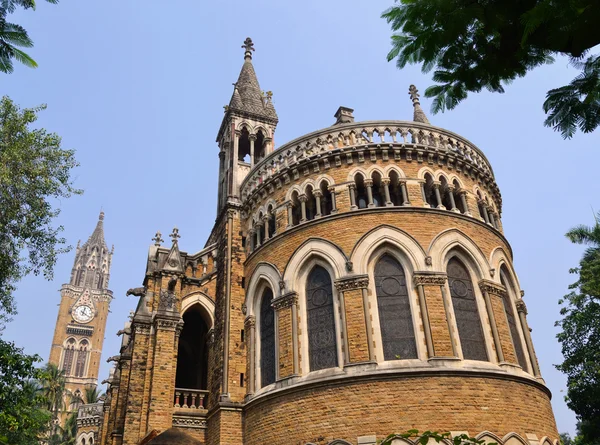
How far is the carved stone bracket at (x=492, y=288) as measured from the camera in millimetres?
15484

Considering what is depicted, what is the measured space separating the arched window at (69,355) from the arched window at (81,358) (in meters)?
1.24

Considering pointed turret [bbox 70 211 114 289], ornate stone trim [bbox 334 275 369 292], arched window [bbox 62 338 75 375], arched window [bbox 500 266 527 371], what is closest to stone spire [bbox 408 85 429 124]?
arched window [bbox 500 266 527 371]

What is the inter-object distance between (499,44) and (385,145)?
470 inches

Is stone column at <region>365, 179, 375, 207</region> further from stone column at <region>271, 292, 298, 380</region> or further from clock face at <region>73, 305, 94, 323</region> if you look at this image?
clock face at <region>73, 305, 94, 323</region>

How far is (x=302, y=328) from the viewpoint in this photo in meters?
15.6

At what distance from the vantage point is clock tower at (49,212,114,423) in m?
103

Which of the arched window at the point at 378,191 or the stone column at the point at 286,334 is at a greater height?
the arched window at the point at 378,191

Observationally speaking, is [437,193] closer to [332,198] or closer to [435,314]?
[332,198]

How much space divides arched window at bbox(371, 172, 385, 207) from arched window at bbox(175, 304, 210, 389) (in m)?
9.13

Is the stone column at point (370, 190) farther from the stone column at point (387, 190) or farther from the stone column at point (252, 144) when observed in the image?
the stone column at point (252, 144)

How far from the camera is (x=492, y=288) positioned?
15.6 m

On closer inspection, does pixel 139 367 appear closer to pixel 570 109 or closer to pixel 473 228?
pixel 473 228

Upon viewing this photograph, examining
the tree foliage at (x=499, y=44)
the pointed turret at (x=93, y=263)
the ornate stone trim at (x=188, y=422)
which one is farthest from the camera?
the pointed turret at (x=93, y=263)

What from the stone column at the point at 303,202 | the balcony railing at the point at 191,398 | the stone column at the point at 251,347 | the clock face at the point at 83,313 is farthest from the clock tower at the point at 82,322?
the stone column at the point at 303,202
